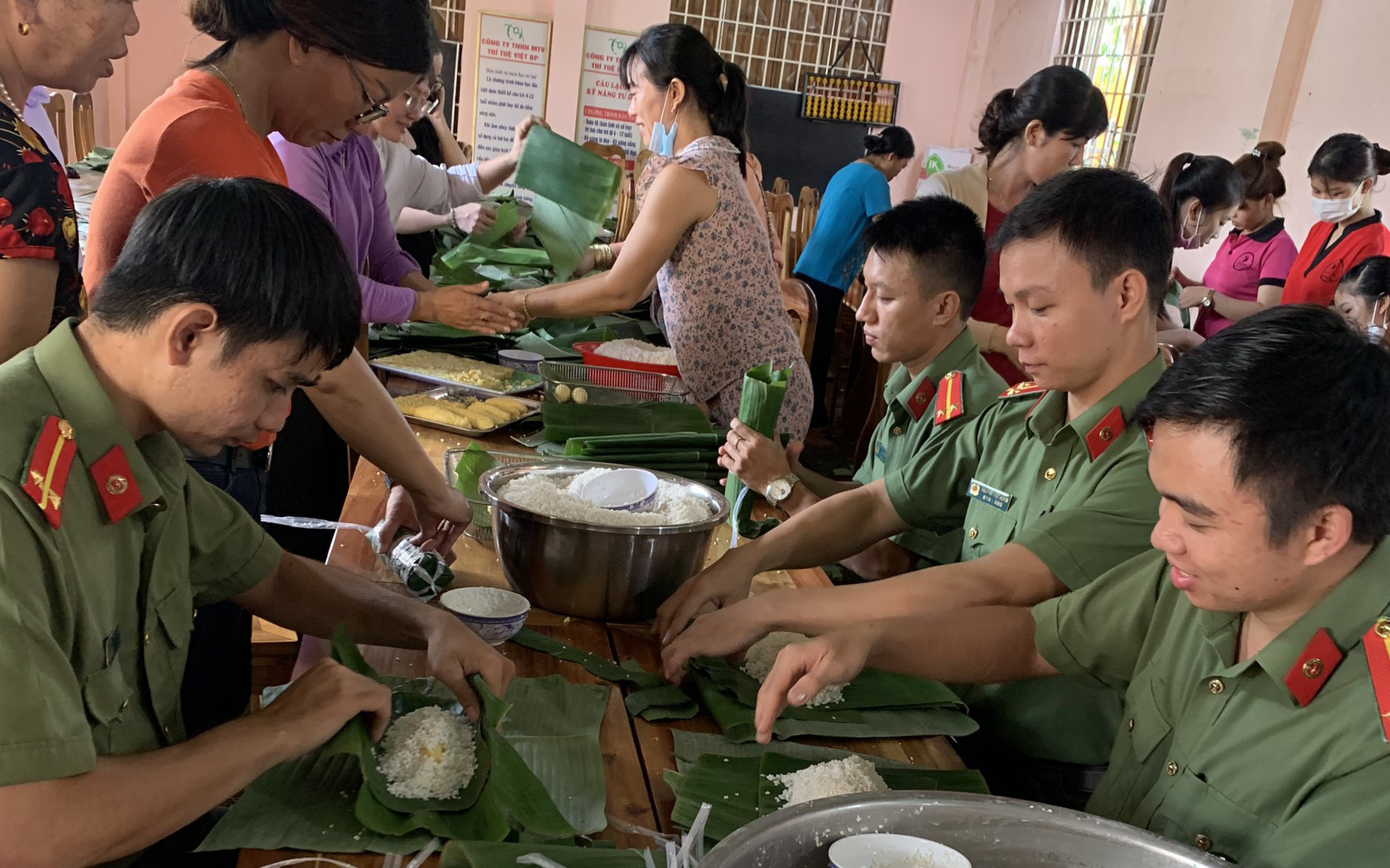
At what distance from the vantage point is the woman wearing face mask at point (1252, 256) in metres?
5.41

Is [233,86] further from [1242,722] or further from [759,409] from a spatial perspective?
[1242,722]

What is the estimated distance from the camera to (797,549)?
2.03 metres

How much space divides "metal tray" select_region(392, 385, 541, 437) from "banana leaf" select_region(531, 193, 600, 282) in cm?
85

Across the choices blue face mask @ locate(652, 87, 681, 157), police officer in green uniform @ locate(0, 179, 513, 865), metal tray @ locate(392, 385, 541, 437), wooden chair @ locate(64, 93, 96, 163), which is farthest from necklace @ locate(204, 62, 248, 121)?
wooden chair @ locate(64, 93, 96, 163)

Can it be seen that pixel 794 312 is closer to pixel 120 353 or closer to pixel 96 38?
pixel 96 38

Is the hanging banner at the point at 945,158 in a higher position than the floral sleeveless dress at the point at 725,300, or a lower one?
higher

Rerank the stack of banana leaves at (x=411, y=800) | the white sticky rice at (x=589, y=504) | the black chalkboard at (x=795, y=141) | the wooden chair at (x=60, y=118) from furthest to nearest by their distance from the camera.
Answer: the black chalkboard at (x=795, y=141) < the wooden chair at (x=60, y=118) < the white sticky rice at (x=589, y=504) < the stack of banana leaves at (x=411, y=800)

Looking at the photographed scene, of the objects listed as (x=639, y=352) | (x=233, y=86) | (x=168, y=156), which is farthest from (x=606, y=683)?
(x=639, y=352)

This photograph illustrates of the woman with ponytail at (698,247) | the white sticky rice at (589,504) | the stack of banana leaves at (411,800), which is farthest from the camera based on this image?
the woman with ponytail at (698,247)

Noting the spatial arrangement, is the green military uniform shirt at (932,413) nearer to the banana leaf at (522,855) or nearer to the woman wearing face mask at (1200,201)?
the banana leaf at (522,855)

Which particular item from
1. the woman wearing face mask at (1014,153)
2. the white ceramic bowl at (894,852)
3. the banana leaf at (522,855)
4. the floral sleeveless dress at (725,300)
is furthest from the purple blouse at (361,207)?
the white ceramic bowl at (894,852)

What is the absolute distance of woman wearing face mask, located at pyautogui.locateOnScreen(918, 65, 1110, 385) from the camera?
3.24 m

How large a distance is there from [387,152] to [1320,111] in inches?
209

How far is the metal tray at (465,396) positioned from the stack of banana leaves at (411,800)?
4.14 feet
